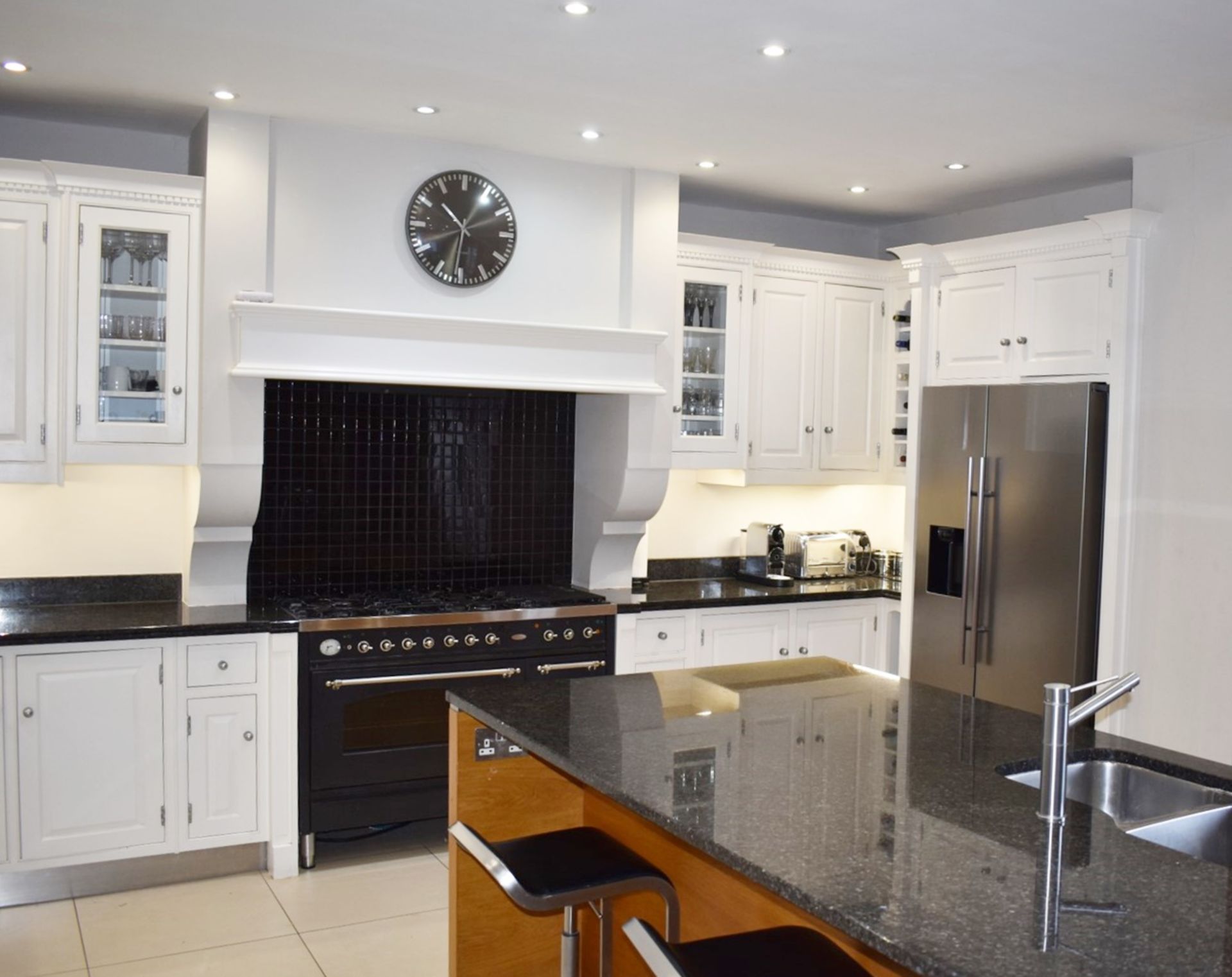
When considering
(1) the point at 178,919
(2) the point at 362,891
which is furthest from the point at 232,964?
(2) the point at 362,891

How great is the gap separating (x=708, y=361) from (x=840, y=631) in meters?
1.40

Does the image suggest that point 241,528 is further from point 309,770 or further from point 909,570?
point 909,570

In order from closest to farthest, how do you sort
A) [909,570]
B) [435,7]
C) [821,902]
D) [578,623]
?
[821,902] → [435,7] → [578,623] → [909,570]

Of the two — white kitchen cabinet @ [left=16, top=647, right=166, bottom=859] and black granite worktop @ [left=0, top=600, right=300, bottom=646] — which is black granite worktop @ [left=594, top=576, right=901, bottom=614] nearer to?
black granite worktop @ [left=0, top=600, right=300, bottom=646]

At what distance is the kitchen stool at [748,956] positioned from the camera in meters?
1.81

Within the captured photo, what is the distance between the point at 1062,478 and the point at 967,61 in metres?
1.75

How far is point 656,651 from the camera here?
479cm

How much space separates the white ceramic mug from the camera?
13.1 ft

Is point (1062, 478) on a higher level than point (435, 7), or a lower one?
lower

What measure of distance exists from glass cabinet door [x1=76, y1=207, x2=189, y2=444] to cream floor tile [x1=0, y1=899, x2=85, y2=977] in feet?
5.24

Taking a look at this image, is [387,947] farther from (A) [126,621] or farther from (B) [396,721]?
(A) [126,621]

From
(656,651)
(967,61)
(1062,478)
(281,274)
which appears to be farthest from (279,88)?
(1062,478)

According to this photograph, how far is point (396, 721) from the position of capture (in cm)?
425

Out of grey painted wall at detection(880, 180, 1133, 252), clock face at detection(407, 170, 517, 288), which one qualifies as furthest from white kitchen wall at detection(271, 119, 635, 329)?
grey painted wall at detection(880, 180, 1133, 252)
